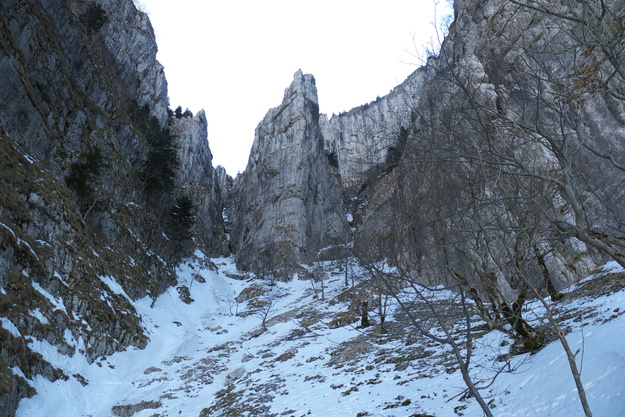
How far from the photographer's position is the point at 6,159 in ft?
58.2

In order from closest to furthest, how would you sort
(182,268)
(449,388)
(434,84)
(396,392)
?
1. (434,84)
2. (449,388)
3. (396,392)
4. (182,268)

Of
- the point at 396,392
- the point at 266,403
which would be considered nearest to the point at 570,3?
the point at 396,392

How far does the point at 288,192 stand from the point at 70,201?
45398 mm

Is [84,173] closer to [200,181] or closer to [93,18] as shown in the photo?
[93,18]

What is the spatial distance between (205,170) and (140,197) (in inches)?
1563

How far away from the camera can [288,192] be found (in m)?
65.9

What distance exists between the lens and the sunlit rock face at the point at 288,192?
59.8 metres

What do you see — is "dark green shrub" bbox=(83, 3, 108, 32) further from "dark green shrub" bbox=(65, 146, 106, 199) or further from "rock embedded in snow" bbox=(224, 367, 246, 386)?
"rock embedded in snow" bbox=(224, 367, 246, 386)

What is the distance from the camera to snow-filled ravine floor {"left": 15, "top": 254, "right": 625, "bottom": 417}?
5.49 metres

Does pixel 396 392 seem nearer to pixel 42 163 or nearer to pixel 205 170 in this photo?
pixel 42 163

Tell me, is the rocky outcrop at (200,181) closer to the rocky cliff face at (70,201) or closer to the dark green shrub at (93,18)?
the rocky cliff face at (70,201)

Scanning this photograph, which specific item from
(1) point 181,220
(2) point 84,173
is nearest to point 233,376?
(2) point 84,173

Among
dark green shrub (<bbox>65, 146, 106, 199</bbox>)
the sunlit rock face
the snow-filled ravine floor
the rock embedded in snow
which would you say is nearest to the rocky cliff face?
dark green shrub (<bbox>65, 146, 106, 199</bbox>)

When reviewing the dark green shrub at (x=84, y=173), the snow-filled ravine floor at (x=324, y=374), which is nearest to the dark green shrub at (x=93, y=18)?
the dark green shrub at (x=84, y=173)
